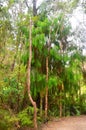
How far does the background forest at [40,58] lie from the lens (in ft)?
31.5

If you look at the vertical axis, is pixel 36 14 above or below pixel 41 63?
above

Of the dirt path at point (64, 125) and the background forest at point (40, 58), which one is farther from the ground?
the background forest at point (40, 58)

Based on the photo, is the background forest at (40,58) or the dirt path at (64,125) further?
the background forest at (40,58)

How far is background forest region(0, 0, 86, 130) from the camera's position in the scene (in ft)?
31.5

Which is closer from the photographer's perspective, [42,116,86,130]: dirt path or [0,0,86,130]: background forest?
[42,116,86,130]: dirt path

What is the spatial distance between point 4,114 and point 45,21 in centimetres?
425

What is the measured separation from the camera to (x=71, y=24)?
468 inches

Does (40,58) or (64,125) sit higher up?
(40,58)

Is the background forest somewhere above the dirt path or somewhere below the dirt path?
above

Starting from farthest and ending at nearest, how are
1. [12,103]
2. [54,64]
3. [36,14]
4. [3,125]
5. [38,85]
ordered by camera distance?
[36,14] → [54,64] → [38,85] → [12,103] → [3,125]

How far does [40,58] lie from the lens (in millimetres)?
10820

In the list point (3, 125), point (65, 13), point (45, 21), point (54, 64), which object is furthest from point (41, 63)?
point (3, 125)

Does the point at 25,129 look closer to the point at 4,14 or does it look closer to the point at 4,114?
the point at 4,114

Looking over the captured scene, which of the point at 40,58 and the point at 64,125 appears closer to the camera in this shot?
the point at 64,125
